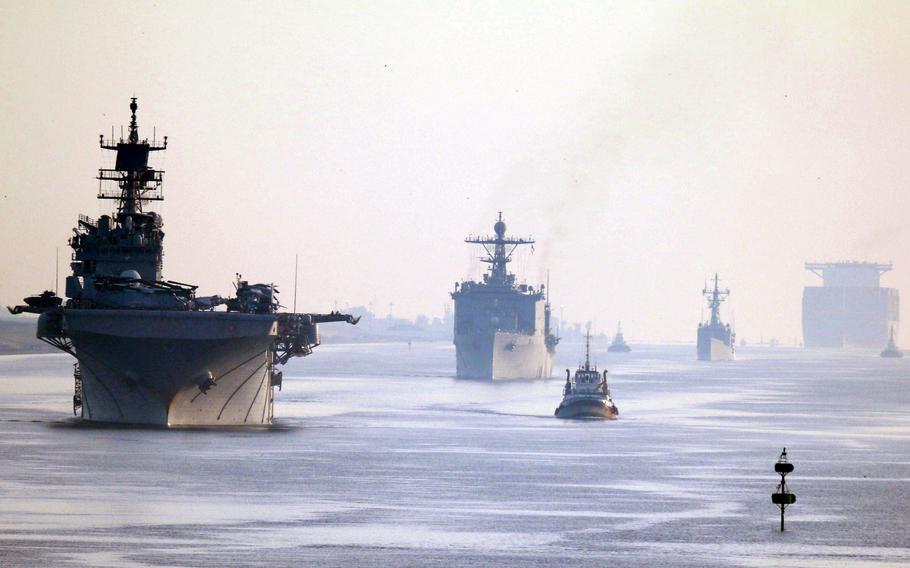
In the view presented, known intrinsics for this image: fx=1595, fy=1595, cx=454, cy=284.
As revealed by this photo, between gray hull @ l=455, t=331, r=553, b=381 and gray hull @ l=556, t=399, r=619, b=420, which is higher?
gray hull @ l=455, t=331, r=553, b=381

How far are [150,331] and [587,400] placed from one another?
3352 cm

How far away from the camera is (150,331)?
61625 mm

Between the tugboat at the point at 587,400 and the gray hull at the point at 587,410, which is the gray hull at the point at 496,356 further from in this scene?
the gray hull at the point at 587,410

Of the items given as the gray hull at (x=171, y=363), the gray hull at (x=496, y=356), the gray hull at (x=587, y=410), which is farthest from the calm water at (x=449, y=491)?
the gray hull at (x=496, y=356)

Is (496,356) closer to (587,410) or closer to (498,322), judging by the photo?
(498,322)

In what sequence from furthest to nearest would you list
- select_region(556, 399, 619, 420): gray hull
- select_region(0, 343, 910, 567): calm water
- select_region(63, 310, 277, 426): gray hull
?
select_region(556, 399, 619, 420): gray hull < select_region(63, 310, 277, 426): gray hull < select_region(0, 343, 910, 567): calm water

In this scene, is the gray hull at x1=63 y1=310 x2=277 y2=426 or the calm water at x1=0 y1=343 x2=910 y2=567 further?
the gray hull at x1=63 y1=310 x2=277 y2=426

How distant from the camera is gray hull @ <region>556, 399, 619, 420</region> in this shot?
88.7m

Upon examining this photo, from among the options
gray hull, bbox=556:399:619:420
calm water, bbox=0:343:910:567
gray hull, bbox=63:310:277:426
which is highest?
gray hull, bbox=63:310:277:426

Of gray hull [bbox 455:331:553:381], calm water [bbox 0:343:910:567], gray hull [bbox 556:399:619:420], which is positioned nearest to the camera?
calm water [bbox 0:343:910:567]

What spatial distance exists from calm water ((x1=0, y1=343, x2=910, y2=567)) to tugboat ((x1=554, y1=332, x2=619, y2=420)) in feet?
5.08

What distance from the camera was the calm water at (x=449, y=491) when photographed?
36.1 meters

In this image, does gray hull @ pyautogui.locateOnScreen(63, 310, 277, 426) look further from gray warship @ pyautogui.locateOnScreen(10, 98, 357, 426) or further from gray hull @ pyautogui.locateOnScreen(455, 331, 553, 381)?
gray hull @ pyautogui.locateOnScreen(455, 331, 553, 381)

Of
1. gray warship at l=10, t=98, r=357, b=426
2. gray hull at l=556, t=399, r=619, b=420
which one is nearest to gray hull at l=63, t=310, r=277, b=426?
gray warship at l=10, t=98, r=357, b=426
